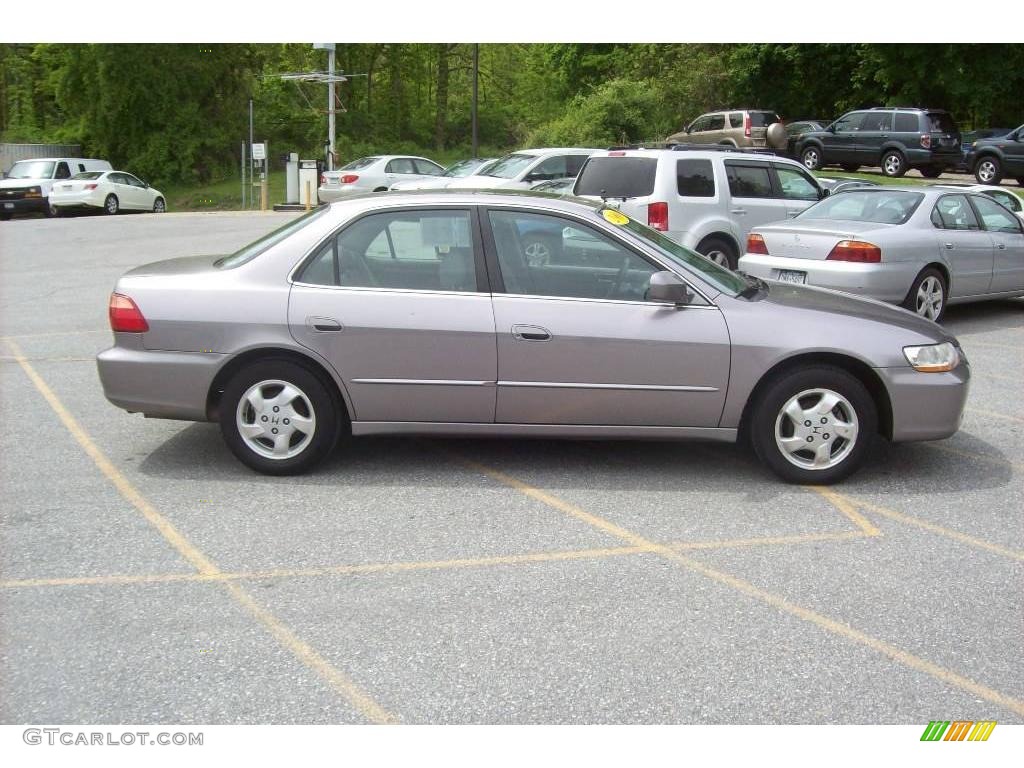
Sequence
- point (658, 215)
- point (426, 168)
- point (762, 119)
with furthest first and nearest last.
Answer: point (762, 119)
point (426, 168)
point (658, 215)

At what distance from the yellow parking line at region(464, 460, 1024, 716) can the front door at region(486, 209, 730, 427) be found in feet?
1.61

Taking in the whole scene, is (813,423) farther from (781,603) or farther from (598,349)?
(781,603)

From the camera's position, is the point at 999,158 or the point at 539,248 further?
the point at 999,158

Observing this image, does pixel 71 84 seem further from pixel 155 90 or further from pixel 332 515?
pixel 332 515

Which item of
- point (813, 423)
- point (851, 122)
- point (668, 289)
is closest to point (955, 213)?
point (813, 423)

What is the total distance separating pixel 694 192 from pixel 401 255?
307 inches

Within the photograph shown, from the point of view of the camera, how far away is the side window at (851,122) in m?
29.2

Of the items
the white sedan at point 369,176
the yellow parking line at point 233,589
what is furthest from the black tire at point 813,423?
the white sedan at point 369,176

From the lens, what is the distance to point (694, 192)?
1297 centimetres

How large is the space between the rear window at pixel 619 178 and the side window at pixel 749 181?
45.9 inches

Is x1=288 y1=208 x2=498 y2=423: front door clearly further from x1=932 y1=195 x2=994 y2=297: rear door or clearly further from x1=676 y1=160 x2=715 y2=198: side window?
x1=676 y1=160 x2=715 y2=198: side window

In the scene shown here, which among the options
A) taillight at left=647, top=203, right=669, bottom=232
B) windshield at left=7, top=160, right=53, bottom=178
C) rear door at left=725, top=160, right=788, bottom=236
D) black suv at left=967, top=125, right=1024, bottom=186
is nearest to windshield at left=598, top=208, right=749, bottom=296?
taillight at left=647, top=203, right=669, bottom=232

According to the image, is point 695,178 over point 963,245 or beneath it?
over

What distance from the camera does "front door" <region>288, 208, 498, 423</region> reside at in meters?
5.71
